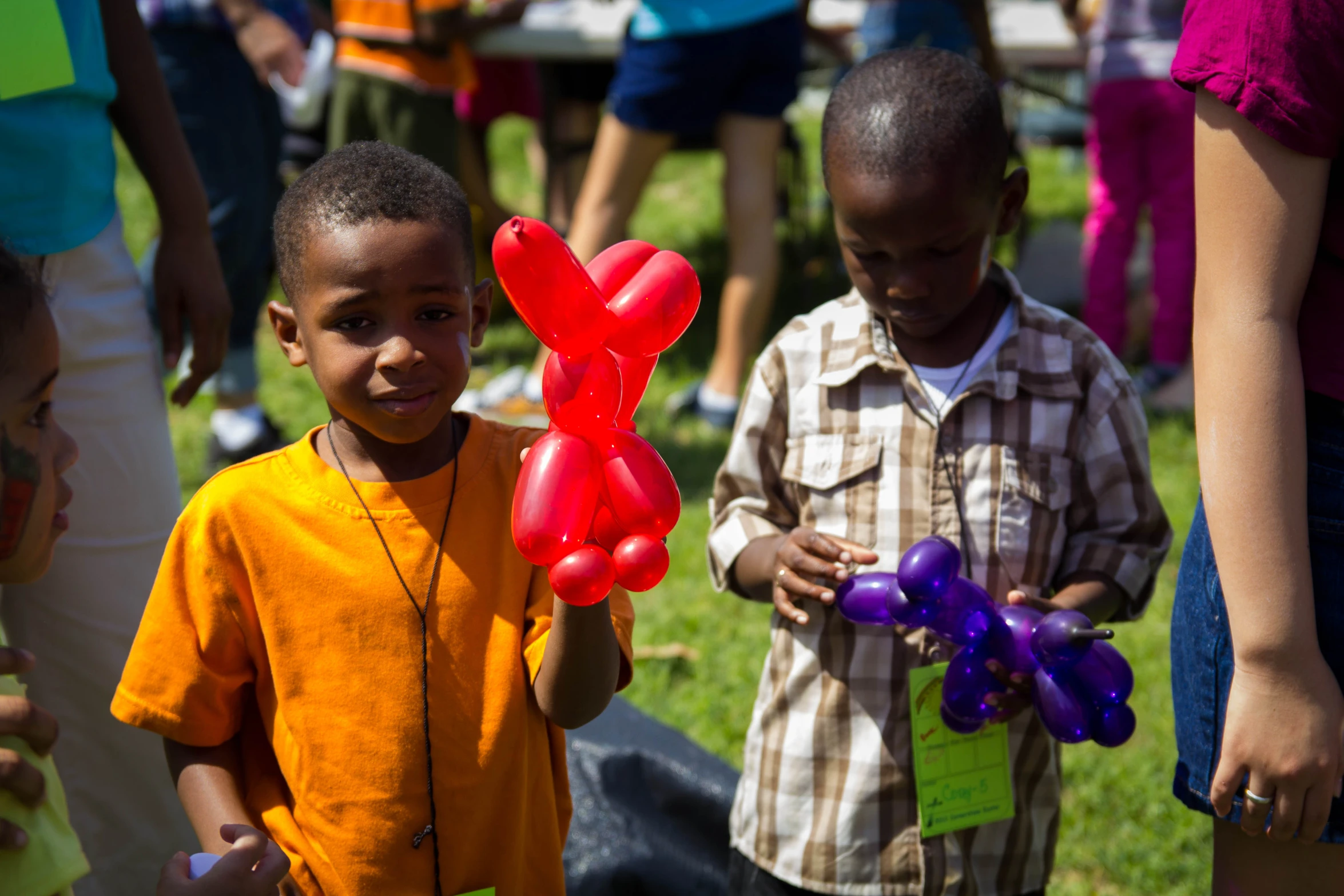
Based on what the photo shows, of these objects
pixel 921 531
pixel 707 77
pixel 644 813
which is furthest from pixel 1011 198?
pixel 707 77

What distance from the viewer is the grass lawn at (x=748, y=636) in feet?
9.15

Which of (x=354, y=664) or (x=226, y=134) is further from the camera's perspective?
(x=226, y=134)

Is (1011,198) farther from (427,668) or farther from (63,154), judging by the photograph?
(63,154)

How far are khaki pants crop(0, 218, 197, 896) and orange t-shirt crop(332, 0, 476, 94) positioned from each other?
3.36 m

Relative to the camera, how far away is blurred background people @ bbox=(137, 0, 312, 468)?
4.17m

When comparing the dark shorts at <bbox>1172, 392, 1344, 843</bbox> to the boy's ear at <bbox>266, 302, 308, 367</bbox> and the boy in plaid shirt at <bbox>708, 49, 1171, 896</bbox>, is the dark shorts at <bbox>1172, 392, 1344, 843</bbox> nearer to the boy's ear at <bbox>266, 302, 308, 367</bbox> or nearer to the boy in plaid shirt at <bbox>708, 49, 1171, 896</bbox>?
the boy in plaid shirt at <bbox>708, 49, 1171, 896</bbox>

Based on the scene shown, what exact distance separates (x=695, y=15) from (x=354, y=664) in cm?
321

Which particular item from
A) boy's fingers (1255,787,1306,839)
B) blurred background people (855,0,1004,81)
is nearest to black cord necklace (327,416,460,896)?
boy's fingers (1255,787,1306,839)

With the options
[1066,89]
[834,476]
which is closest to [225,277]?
[834,476]

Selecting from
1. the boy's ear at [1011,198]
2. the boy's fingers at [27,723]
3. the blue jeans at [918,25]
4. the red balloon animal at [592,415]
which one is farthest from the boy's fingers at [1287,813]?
the blue jeans at [918,25]

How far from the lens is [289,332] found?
1716 mm

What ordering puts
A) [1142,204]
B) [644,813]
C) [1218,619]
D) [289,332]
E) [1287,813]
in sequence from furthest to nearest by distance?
[1142,204], [644,813], [289,332], [1218,619], [1287,813]

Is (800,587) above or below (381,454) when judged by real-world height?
below

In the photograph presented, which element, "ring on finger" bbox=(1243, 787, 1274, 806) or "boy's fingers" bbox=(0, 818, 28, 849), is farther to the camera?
"ring on finger" bbox=(1243, 787, 1274, 806)
